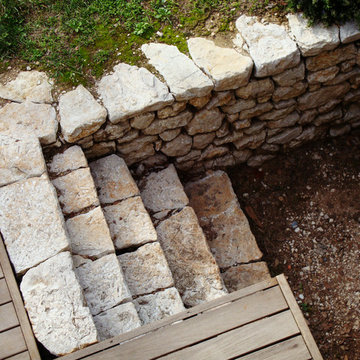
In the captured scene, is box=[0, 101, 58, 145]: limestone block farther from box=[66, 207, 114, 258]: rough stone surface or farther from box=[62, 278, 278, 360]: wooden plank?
box=[62, 278, 278, 360]: wooden plank

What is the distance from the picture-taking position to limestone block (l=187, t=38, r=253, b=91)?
12.6 feet

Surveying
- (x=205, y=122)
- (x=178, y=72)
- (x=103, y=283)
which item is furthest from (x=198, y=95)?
(x=103, y=283)

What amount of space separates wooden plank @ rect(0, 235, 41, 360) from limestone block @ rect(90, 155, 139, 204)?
963mm

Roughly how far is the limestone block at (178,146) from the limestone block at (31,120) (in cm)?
101

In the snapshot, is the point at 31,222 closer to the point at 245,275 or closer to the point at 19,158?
the point at 19,158

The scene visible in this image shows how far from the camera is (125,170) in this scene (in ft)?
13.2

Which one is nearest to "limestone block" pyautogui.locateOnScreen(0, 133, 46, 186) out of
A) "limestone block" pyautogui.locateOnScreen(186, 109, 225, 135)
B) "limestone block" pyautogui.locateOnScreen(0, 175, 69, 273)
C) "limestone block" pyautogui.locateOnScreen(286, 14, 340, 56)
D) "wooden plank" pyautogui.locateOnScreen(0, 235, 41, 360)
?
"limestone block" pyautogui.locateOnScreen(0, 175, 69, 273)

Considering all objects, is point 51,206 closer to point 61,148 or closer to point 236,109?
point 61,148

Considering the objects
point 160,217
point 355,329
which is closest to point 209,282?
point 160,217

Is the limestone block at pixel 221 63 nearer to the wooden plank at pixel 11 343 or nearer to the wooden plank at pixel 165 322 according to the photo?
the wooden plank at pixel 165 322

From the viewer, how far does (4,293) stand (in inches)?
120

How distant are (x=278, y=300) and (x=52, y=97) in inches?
92.1

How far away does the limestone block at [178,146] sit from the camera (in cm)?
425

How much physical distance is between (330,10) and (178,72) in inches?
52.2
